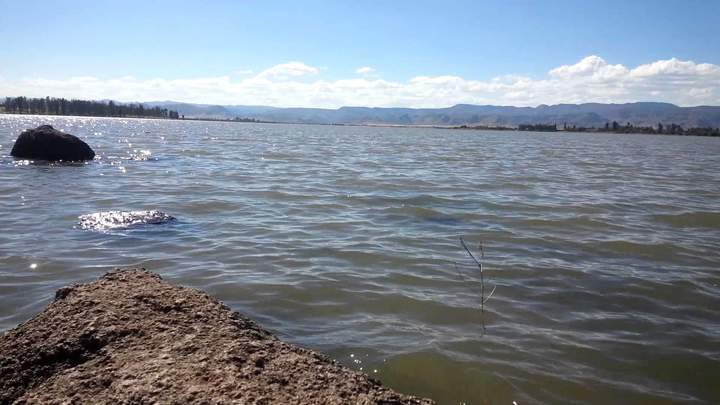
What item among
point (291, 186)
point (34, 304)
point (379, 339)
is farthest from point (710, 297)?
point (291, 186)

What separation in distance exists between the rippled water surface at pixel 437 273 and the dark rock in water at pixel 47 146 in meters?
5.79

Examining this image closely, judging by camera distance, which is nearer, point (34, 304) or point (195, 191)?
point (34, 304)

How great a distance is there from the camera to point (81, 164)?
2039 cm

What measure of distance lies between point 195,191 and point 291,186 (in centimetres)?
304

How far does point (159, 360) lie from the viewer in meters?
2.90

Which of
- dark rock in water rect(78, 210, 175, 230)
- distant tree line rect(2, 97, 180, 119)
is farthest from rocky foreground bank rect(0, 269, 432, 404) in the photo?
distant tree line rect(2, 97, 180, 119)

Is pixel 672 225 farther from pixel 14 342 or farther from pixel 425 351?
pixel 14 342

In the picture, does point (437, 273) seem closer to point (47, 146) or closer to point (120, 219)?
point (120, 219)

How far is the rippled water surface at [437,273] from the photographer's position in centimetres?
464

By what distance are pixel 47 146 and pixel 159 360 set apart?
69.5ft

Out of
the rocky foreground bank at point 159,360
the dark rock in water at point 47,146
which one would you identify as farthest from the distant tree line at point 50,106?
the rocky foreground bank at point 159,360

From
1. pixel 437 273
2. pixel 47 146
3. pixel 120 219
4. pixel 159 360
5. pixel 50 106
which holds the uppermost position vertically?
pixel 50 106

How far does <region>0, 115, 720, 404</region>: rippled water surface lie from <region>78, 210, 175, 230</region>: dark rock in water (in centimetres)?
29

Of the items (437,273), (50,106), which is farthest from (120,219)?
(50,106)
